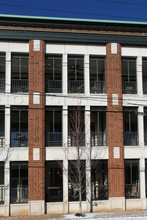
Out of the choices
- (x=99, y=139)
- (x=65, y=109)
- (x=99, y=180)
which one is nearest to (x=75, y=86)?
(x=65, y=109)

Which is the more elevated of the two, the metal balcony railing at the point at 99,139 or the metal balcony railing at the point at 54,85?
the metal balcony railing at the point at 54,85

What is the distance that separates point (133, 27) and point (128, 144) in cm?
843

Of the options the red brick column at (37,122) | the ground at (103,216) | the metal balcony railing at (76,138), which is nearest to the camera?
the ground at (103,216)

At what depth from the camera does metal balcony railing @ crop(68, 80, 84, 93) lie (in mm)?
22109

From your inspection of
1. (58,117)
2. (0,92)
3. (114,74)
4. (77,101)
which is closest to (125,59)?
(114,74)

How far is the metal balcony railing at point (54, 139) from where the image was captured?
70.9 feet

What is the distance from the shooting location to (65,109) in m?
Result: 20.0

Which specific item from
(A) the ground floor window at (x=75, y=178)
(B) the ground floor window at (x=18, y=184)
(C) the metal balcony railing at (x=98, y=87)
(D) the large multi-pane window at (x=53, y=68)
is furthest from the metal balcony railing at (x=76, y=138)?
(C) the metal balcony railing at (x=98, y=87)

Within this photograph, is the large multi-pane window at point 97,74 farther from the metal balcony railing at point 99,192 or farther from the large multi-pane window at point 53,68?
the metal balcony railing at point 99,192

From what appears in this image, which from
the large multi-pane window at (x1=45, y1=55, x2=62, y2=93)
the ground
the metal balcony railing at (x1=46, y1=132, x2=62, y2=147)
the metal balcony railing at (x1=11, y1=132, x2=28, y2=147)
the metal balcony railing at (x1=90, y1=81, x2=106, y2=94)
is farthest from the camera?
the metal balcony railing at (x1=90, y1=81, x2=106, y2=94)

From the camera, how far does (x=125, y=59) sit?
22.9 metres

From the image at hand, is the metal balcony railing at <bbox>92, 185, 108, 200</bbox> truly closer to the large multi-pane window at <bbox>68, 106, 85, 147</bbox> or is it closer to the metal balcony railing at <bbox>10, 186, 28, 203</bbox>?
the large multi-pane window at <bbox>68, 106, 85, 147</bbox>

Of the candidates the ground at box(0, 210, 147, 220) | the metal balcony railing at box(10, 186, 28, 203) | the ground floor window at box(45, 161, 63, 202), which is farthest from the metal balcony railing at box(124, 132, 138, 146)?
the metal balcony railing at box(10, 186, 28, 203)

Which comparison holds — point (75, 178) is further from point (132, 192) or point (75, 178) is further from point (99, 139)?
point (132, 192)
